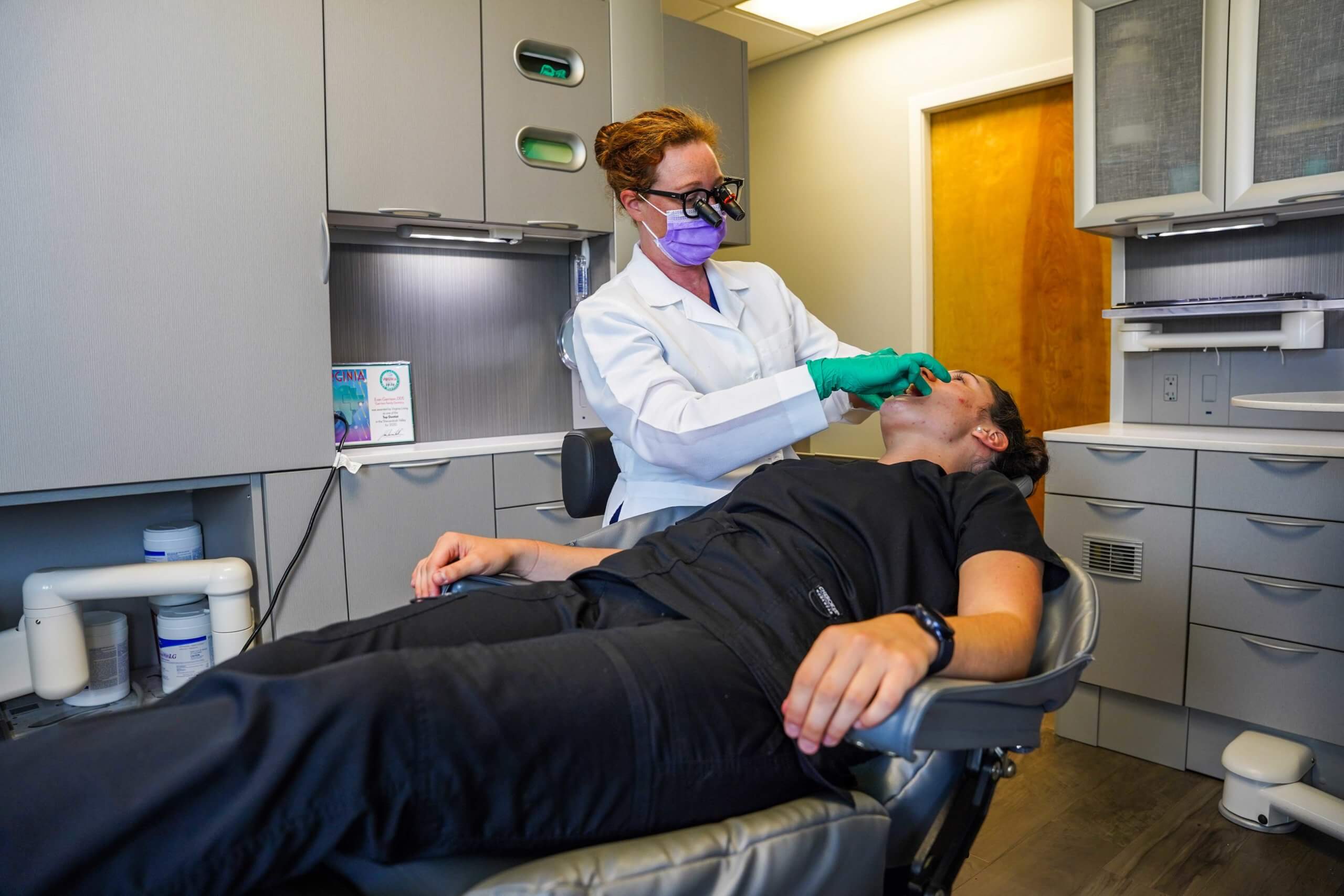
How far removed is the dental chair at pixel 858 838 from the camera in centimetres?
79

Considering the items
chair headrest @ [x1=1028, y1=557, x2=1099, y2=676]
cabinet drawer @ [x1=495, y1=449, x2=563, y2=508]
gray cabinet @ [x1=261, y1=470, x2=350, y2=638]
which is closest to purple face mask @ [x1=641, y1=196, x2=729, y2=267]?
chair headrest @ [x1=1028, y1=557, x2=1099, y2=676]

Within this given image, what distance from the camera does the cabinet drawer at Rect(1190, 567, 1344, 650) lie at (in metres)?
2.05

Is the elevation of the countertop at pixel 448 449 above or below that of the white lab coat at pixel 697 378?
below

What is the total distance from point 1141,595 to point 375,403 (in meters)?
2.15

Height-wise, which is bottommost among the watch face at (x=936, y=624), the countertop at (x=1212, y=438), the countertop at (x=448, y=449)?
the watch face at (x=936, y=624)

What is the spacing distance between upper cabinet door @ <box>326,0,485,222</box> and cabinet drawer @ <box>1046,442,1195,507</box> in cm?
172

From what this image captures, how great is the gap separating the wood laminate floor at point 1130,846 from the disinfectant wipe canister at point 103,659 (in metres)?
1.95

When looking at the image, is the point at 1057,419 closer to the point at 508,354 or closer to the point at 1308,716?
the point at 1308,716

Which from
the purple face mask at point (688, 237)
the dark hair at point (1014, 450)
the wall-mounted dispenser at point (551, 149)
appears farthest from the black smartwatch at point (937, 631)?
the wall-mounted dispenser at point (551, 149)

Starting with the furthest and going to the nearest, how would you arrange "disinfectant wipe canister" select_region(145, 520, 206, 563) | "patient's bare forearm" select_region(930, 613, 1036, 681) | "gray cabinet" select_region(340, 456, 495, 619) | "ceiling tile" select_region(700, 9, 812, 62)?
1. "ceiling tile" select_region(700, 9, 812, 62)
2. "gray cabinet" select_region(340, 456, 495, 619)
3. "disinfectant wipe canister" select_region(145, 520, 206, 563)
4. "patient's bare forearm" select_region(930, 613, 1036, 681)

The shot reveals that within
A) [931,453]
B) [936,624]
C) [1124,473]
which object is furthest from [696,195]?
[1124,473]

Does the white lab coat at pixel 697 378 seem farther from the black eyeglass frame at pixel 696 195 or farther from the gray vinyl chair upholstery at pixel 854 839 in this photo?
the gray vinyl chair upholstery at pixel 854 839

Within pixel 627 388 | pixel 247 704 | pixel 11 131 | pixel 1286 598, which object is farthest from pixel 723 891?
pixel 11 131

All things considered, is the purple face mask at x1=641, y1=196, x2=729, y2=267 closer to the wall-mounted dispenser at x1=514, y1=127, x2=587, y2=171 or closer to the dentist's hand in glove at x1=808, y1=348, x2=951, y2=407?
the dentist's hand in glove at x1=808, y1=348, x2=951, y2=407
